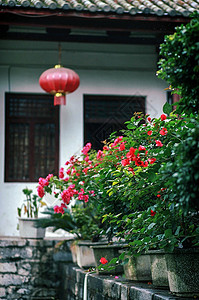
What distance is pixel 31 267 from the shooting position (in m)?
7.29

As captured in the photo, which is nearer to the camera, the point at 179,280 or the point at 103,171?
the point at 179,280

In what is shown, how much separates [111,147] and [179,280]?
1.53 metres

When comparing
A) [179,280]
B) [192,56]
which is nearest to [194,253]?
[179,280]

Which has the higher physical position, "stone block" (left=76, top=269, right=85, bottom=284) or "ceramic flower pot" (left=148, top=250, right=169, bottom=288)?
"ceramic flower pot" (left=148, top=250, right=169, bottom=288)

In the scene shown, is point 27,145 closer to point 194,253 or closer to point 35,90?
point 35,90

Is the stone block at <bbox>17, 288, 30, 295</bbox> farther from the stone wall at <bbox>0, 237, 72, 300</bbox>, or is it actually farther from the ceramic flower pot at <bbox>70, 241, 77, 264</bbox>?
the ceramic flower pot at <bbox>70, 241, 77, 264</bbox>

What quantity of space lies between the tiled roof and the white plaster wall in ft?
4.40

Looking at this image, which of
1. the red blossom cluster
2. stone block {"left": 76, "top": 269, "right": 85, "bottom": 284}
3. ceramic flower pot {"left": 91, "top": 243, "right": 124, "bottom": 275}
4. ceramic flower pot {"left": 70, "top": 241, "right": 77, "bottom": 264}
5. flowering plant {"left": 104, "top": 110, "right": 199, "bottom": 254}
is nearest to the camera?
flowering plant {"left": 104, "top": 110, "right": 199, "bottom": 254}

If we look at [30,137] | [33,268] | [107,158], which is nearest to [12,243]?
[33,268]

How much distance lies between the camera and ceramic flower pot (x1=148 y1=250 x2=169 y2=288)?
385 cm

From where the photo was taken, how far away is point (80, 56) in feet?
29.1

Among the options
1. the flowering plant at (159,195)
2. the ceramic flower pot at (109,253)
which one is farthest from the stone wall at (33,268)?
the flowering plant at (159,195)

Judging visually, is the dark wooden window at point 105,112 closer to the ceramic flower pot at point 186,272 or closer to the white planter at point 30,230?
the white planter at point 30,230

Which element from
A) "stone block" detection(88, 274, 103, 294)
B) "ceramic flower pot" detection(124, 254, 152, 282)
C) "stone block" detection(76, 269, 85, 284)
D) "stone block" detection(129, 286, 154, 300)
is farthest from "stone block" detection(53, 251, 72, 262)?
"stone block" detection(129, 286, 154, 300)
